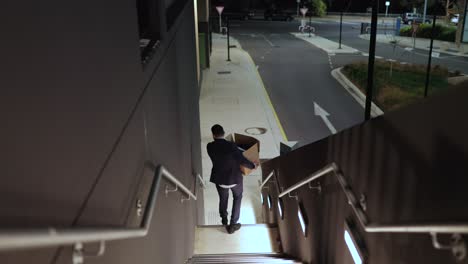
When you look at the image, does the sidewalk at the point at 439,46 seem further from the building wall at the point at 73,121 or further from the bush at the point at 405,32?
the building wall at the point at 73,121

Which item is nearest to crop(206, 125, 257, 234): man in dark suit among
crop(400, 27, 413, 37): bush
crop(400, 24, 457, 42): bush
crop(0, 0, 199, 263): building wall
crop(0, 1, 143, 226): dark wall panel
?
crop(0, 0, 199, 263): building wall

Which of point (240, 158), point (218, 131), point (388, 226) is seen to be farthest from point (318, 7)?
point (388, 226)

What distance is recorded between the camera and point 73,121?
171 cm

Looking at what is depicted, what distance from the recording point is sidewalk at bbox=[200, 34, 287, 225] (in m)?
10.3

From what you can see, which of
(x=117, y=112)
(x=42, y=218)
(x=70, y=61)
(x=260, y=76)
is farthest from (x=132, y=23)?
(x=260, y=76)

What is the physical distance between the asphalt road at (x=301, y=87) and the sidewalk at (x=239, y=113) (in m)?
0.48

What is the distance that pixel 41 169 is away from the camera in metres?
1.40

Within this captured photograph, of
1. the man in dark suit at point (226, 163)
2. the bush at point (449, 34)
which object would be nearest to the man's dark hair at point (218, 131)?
the man in dark suit at point (226, 163)

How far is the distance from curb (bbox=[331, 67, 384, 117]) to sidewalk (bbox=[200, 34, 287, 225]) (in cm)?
326

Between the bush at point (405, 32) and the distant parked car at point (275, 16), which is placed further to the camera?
the distant parked car at point (275, 16)

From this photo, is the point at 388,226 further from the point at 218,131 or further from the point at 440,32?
the point at 440,32

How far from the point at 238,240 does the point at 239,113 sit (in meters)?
8.70

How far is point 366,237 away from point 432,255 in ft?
2.73

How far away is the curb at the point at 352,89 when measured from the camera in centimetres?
1469
